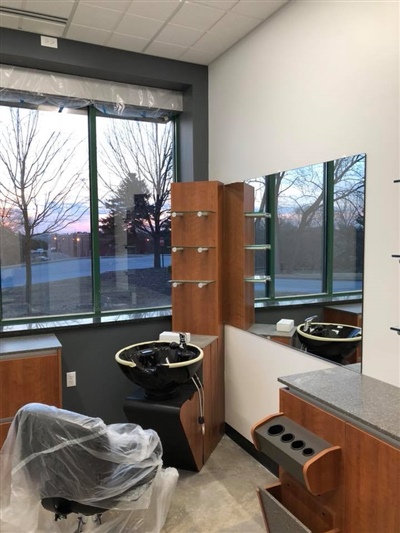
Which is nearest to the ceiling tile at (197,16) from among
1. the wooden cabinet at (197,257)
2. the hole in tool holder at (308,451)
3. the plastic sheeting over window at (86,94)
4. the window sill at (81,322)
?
the plastic sheeting over window at (86,94)

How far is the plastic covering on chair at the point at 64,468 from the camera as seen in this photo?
1.76 meters

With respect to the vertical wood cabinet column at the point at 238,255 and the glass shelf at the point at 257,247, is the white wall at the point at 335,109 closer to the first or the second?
the vertical wood cabinet column at the point at 238,255

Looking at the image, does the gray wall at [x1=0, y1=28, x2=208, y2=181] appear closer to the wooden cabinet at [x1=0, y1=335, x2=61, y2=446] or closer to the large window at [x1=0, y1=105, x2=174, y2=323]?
the large window at [x1=0, y1=105, x2=174, y2=323]

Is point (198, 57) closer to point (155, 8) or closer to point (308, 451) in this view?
point (155, 8)

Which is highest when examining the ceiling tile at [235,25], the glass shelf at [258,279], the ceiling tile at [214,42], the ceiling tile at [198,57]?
the ceiling tile at [198,57]

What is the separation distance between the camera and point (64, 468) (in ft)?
5.80

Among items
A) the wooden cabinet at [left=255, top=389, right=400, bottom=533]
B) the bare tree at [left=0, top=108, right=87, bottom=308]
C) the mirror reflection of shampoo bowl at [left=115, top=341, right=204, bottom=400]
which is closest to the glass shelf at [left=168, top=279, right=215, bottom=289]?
the mirror reflection of shampoo bowl at [left=115, top=341, right=204, bottom=400]

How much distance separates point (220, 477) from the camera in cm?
286

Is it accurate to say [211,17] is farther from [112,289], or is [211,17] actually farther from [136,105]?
[112,289]

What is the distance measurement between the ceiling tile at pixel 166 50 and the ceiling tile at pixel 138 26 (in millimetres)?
165

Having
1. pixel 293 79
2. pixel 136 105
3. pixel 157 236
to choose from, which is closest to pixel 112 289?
pixel 157 236

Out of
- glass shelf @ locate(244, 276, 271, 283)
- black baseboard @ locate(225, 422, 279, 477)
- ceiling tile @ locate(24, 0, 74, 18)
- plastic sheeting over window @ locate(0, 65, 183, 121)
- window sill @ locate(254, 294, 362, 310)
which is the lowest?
black baseboard @ locate(225, 422, 279, 477)

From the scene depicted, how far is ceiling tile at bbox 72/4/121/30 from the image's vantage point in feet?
8.98

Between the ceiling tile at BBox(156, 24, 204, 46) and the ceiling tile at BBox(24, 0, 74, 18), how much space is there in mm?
661
